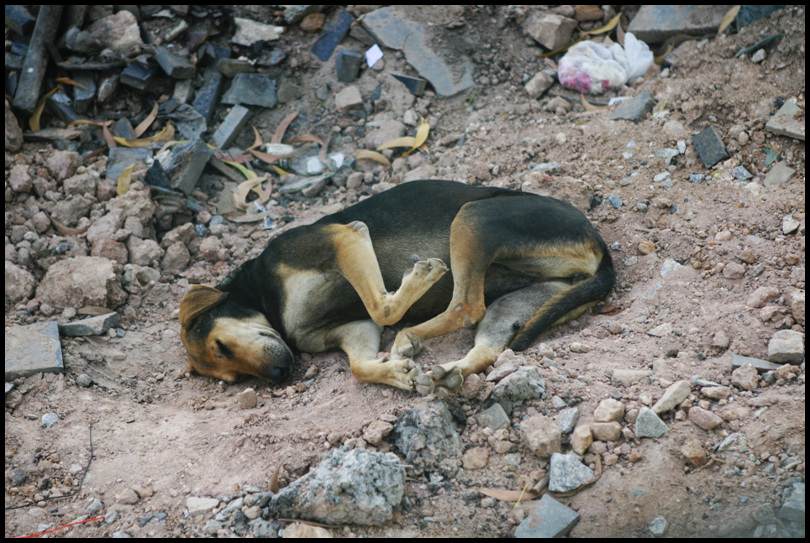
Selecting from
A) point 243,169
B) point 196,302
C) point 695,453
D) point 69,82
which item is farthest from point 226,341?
point 69,82

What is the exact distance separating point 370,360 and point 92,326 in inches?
87.4

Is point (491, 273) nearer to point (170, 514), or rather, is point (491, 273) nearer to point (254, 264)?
point (254, 264)

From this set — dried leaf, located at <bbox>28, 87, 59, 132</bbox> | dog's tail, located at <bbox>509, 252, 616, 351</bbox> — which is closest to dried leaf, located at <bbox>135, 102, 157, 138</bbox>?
dried leaf, located at <bbox>28, 87, 59, 132</bbox>

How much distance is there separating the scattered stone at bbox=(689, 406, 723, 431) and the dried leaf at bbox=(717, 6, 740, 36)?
4.86 m

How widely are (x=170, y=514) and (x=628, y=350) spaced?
2454 mm

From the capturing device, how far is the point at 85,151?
21.4ft

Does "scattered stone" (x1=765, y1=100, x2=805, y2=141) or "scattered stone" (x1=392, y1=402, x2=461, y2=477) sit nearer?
"scattered stone" (x1=392, y1=402, x2=461, y2=477)

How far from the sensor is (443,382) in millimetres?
3092

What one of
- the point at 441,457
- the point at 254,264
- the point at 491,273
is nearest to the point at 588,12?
the point at 491,273

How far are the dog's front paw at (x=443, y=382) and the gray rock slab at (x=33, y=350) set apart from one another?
2493 millimetres

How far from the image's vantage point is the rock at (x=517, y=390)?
3.03 metres

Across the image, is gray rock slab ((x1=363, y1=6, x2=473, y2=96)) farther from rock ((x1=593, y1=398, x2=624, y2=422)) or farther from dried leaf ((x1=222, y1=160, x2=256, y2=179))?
rock ((x1=593, y1=398, x2=624, y2=422))

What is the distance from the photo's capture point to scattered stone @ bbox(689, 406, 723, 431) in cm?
262

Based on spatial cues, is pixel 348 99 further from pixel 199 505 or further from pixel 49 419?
pixel 199 505
